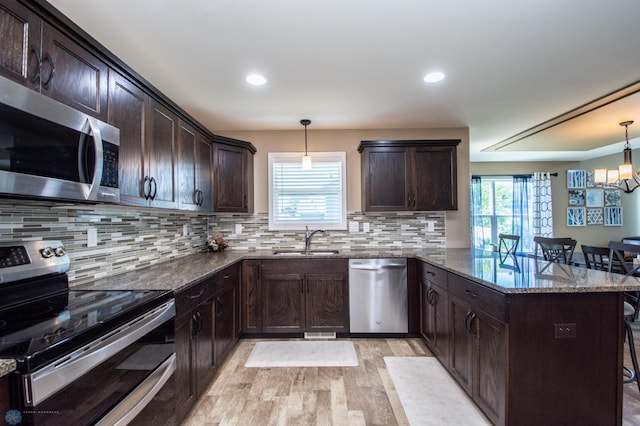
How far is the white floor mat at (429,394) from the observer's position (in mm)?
1906

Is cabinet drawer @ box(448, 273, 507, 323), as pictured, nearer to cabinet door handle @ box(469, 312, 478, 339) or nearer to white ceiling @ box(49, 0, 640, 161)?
cabinet door handle @ box(469, 312, 478, 339)

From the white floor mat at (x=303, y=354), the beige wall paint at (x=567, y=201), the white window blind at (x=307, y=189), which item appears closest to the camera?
the white floor mat at (x=303, y=354)

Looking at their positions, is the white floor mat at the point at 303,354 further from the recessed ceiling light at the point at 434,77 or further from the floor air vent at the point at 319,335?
the recessed ceiling light at the point at 434,77

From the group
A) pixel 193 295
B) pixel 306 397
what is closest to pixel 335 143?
pixel 193 295

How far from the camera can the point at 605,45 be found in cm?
198

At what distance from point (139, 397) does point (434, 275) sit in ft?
7.44

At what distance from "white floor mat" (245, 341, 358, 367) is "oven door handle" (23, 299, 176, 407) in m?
1.50

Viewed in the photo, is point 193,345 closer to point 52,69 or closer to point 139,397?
point 139,397

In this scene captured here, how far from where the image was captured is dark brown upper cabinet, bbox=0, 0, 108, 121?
1118 mm

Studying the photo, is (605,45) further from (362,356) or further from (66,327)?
(66,327)

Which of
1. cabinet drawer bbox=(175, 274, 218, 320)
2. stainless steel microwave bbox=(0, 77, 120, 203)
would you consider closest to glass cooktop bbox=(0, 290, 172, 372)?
cabinet drawer bbox=(175, 274, 218, 320)

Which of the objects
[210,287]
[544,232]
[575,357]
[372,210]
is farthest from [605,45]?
[544,232]

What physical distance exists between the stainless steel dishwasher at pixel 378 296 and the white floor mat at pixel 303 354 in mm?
321

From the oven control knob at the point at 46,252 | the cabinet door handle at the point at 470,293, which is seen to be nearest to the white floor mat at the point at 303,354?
the cabinet door handle at the point at 470,293
